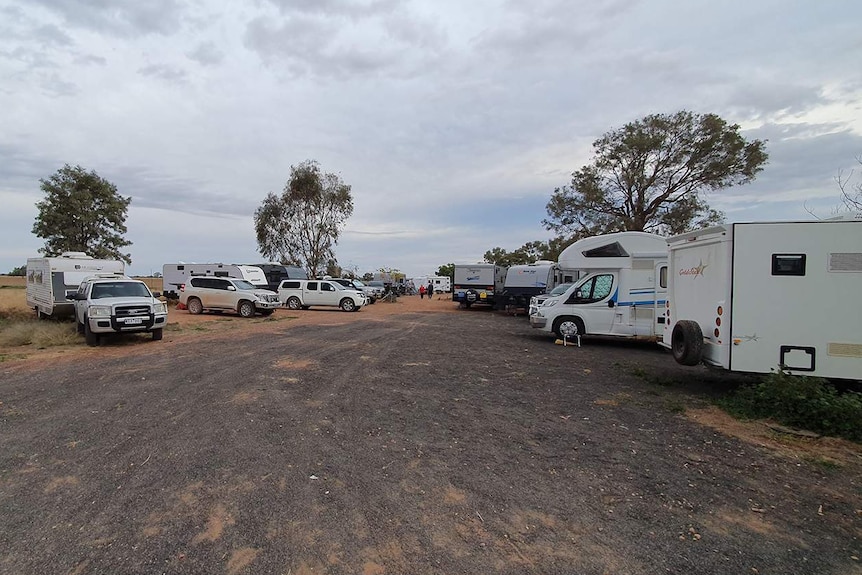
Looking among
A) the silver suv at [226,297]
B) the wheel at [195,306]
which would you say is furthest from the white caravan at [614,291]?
the wheel at [195,306]

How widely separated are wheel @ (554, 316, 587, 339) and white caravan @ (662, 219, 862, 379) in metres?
5.87

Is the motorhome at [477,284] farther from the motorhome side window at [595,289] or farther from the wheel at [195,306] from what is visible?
the motorhome side window at [595,289]

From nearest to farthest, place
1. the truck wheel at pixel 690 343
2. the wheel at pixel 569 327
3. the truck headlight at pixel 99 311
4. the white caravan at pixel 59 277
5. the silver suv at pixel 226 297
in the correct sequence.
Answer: the truck wheel at pixel 690 343 → the truck headlight at pixel 99 311 → the wheel at pixel 569 327 → the white caravan at pixel 59 277 → the silver suv at pixel 226 297

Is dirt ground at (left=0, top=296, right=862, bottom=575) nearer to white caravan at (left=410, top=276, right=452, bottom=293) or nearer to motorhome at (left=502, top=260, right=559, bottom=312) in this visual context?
motorhome at (left=502, top=260, right=559, bottom=312)

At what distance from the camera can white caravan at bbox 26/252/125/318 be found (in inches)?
628

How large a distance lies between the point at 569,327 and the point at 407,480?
9834mm

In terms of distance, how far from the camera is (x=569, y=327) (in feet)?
42.3

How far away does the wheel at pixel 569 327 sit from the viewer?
42.0 ft

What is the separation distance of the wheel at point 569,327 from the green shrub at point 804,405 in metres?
6.36

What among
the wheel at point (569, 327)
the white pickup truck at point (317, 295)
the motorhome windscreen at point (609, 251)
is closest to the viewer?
the motorhome windscreen at point (609, 251)

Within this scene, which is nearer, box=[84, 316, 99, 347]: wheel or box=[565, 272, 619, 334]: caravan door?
box=[84, 316, 99, 347]: wheel

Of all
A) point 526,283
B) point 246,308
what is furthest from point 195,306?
point 526,283

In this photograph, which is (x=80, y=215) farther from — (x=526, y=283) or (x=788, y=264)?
(x=788, y=264)

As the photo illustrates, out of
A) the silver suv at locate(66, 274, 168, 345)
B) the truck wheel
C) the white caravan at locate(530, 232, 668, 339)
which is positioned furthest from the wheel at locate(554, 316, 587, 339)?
the silver suv at locate(66, 274, 168, 345)
